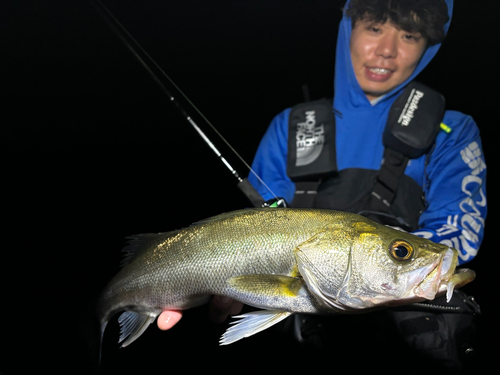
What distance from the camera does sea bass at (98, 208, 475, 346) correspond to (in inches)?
35.7

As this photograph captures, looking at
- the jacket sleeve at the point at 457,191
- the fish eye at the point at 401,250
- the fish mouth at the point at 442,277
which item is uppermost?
the fish eye at the point at 401,250

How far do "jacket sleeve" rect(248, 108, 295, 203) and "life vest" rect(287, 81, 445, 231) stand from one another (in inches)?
4.1

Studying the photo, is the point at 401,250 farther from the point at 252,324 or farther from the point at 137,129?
the point at 137,129

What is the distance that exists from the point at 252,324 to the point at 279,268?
0.20m

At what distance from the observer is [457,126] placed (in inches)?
78.1

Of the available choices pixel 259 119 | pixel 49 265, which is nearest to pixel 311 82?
pixel 259 119

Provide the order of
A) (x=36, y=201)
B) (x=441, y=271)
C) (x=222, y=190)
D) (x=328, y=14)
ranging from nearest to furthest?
(x=441, y=271), (x=36, y=201), (x=222, y=190), (x=328, y=14)

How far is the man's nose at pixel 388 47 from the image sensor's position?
76.0 inches

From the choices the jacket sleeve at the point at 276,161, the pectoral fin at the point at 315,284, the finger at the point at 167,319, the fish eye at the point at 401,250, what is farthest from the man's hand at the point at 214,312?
the jacket sleeve at the point at 276,161

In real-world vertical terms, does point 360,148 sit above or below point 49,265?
above

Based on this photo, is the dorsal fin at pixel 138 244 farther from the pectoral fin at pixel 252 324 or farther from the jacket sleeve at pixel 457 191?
the jacket sleeve at pixel 457 191

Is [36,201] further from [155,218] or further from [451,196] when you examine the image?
[451,196]

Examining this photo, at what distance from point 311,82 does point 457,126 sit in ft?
20.3

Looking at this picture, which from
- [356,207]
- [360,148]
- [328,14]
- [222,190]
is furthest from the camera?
[328,14]
